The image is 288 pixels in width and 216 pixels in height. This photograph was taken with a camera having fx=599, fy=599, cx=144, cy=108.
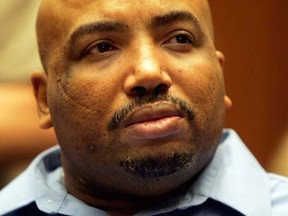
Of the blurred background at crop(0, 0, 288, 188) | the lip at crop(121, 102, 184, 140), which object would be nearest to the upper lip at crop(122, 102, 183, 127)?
the lip at crop(121, 102, 184, 140)

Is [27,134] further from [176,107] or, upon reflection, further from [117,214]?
[176,107]

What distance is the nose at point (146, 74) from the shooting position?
76cm

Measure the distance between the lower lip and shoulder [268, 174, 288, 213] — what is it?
0.20 m

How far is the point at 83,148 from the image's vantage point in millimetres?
841

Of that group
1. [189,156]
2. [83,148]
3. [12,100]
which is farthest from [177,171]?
[12,100]

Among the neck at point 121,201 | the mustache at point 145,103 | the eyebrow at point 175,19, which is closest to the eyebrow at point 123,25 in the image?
the eyebrow at point 175,19

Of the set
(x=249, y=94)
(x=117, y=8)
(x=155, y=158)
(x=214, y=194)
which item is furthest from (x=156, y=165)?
(x=249, y=94)

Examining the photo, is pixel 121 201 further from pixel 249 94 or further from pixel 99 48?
pixel 249 94

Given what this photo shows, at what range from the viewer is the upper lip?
768mm

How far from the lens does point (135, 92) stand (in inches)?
30.5

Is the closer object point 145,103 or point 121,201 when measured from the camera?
point 145,103

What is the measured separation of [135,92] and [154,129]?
5cm

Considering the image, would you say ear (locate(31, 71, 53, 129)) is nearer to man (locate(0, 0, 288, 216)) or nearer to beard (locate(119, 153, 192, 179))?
man (locate(0, 0, 288, 216))

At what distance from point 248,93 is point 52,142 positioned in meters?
0.42
